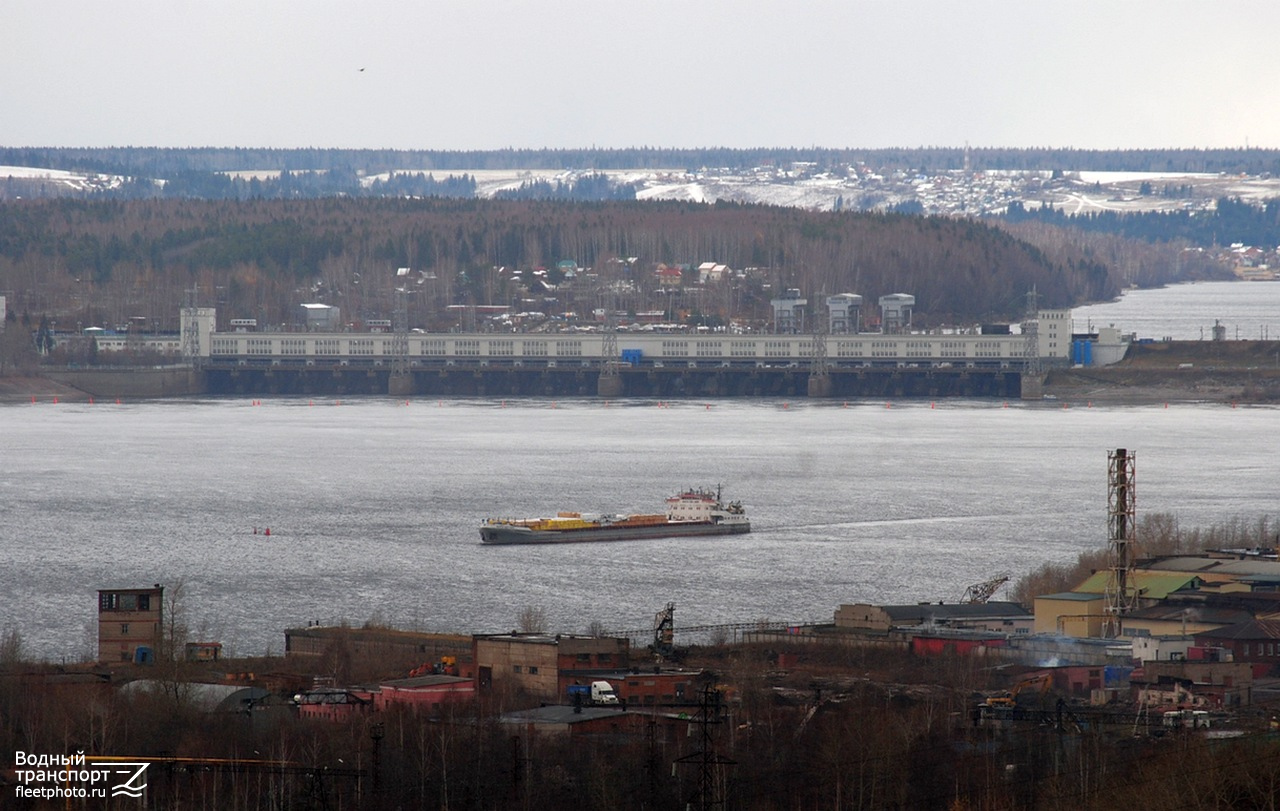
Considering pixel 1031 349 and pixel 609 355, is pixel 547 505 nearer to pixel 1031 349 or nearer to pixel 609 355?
pixel 1031 349

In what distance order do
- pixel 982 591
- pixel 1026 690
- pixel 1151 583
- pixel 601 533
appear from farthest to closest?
pixel 601 533
pixel 982 591
pixel 1151 583
pixel 1026 690

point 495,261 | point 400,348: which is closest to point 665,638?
point 400,348

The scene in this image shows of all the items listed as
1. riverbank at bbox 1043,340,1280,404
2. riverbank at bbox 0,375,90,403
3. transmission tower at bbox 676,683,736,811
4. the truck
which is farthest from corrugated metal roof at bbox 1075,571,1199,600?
riverbank at bbox 0,375,90,403

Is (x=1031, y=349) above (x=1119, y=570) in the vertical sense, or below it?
below

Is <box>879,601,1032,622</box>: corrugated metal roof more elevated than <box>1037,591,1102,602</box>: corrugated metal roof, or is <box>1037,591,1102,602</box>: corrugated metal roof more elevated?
<box>1037,591,1102,602</box>: corrugated metal roof

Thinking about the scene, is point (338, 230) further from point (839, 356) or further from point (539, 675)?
point (539, 675)

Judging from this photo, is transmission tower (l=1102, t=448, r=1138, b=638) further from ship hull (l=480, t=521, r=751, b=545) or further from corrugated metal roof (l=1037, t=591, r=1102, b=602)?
Result: ship hull (l=480, t=521, r=751, b=545)

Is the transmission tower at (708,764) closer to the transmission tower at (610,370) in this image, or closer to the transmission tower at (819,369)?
the transmission tower at (819,369)
